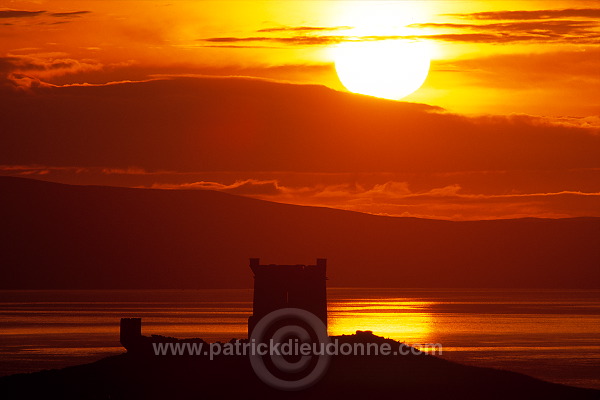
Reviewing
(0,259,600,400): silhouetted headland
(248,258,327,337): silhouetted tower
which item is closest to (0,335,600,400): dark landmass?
(0,259,600,400): silhouetted headland

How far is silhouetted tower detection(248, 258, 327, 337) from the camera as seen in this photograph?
49438 mm

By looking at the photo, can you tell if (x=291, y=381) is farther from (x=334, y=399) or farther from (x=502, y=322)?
(x=502, y=322)

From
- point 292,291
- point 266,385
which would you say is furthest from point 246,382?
point 292,291

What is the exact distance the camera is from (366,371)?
1746 inches

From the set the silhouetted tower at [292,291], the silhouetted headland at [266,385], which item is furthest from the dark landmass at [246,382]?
the silhouetted tower at [292,291]

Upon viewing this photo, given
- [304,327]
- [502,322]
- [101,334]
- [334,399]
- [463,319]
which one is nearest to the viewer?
[334,399]

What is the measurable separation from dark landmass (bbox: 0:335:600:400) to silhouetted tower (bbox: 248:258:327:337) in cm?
328

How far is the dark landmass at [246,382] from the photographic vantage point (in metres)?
39.9

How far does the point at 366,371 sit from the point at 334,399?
5.62m

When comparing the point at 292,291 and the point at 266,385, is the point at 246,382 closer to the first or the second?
the point at 266,385

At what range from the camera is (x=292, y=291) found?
49594 millimetres

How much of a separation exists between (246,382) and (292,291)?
910 cm

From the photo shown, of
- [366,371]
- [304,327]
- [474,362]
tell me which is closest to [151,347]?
[304,327]

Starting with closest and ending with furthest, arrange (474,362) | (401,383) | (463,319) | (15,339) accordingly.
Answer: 1. (401,383)
2. (474,362)
3. (15,339)
4. (463,319)
